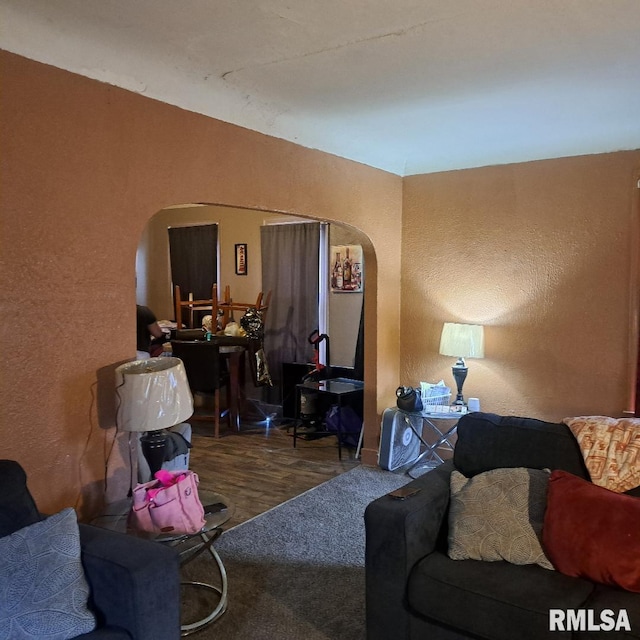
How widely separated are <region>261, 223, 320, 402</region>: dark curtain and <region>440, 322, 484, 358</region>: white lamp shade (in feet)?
6.49

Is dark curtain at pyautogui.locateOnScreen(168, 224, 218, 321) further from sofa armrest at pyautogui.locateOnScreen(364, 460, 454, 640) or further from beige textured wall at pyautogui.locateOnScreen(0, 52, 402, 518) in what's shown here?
sofa armrest at pyautogui.locateOnScreen(364, 460, 454, 640)

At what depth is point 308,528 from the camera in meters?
3.68

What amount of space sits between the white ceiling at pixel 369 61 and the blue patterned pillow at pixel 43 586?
188cm

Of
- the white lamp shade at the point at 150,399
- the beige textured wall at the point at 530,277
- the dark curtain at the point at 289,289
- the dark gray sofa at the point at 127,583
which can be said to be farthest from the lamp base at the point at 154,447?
the dark curtain at the point at 289,289

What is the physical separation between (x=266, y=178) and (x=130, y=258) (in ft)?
3.77

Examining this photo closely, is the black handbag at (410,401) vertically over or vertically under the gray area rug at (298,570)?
over

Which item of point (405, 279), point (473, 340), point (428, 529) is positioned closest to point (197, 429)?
point (405, 279)

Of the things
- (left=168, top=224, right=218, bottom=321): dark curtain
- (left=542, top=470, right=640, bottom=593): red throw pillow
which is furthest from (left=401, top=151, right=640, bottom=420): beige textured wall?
(left=168, top=224, right=218, bottom=321): dark curtain

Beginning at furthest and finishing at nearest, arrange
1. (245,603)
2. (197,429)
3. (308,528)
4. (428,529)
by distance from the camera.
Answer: (197,429) < (308,528) < (245,603) < (428,529)

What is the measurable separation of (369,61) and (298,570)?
2.54 meters

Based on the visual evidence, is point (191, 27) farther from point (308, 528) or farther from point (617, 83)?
point (308, 528)

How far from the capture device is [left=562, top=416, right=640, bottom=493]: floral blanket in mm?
2432

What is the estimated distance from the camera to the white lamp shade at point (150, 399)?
2600 millimetres

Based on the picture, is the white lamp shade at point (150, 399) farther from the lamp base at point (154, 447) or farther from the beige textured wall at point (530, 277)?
the beige textured wall at point (530, 277)
